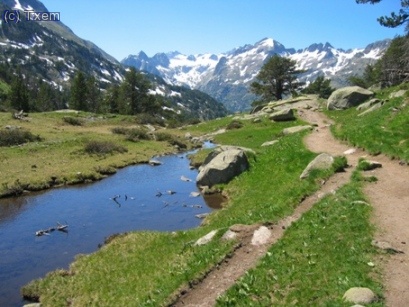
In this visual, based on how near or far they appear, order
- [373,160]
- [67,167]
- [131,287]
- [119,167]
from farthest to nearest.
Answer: [119,167] → [67,167] → [373,160] → [131,287]

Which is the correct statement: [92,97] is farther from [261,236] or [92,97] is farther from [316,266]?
[316,266]

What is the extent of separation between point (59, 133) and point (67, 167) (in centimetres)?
2269

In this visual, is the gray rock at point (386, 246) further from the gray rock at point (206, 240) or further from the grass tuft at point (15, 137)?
the grass tuft at point (15, 137)

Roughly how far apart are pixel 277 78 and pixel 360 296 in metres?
86.7

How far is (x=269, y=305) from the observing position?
12.7 meters

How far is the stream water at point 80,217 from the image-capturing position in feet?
71.4

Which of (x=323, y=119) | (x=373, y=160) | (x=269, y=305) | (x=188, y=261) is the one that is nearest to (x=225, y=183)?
(x=373, y=160)

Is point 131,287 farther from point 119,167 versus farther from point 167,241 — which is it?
point 119,167

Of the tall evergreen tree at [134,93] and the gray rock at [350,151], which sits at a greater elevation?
the tall evergreen tree at [134,93]

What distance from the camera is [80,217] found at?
2942cm

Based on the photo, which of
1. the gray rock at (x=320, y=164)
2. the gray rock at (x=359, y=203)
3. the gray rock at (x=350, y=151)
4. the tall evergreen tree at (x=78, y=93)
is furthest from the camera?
the tall evergreen tree at (x=78, y=93)

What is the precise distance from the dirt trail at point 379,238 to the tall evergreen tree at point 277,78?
69.0 meters

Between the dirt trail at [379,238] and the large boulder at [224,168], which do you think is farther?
the large boulder at [224,168]

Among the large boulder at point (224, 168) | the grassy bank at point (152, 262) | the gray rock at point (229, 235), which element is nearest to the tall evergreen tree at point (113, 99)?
the large boulder at point (224, 168)
